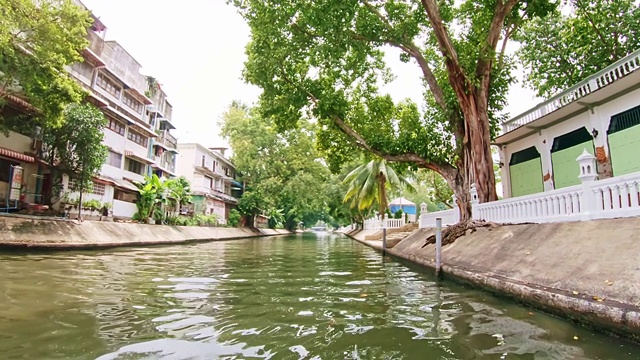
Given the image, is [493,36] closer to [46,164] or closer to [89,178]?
[89,178]

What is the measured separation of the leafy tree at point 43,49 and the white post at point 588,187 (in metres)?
15.8

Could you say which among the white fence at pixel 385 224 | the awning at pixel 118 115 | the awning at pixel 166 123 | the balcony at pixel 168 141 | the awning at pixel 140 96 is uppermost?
the awning at pixel 140 96

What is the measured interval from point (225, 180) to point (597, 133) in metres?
38.8

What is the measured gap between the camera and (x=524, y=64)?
56.4 ft

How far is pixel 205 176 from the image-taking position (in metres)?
38.9

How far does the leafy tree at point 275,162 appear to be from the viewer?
37531mm

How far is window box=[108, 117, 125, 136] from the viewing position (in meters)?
23.4

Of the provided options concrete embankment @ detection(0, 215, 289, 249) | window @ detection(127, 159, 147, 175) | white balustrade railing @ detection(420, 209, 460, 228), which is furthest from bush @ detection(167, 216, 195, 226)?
white balustrade railing @ detection(420, 209, 460, 228)

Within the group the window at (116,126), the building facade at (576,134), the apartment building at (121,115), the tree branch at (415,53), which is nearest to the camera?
the building facade at (576,134)

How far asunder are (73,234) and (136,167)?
559 inches

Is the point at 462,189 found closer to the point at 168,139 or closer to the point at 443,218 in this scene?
the point at 443,218

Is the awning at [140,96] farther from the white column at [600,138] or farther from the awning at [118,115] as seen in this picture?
the white column at [600,138]

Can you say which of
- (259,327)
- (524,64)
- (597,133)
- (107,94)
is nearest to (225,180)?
(107,94)

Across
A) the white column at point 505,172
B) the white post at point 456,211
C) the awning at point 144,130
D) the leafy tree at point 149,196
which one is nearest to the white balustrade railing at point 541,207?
the white post at point 456,211
